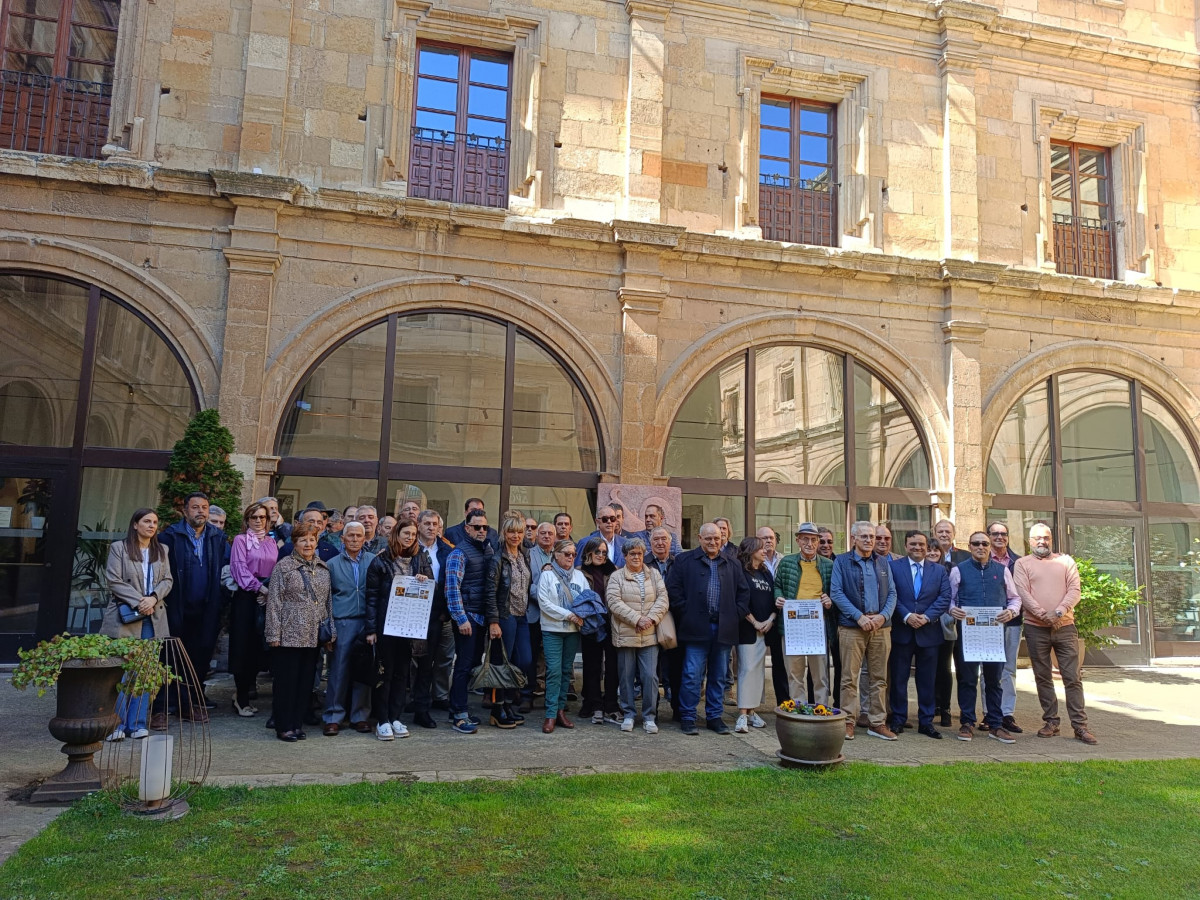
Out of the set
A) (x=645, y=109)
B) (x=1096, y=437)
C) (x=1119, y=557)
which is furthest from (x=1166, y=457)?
(x=645, y=109)

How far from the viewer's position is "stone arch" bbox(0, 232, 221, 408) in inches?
416

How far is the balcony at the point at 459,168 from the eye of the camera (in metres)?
11.9

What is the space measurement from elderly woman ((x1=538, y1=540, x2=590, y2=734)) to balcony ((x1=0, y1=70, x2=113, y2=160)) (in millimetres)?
8333

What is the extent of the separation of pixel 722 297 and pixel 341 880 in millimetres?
9916

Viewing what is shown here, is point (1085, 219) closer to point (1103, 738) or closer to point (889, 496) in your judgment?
point (889, 496)

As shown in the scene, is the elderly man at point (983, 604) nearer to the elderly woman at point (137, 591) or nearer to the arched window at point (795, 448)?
the arched window at point (795, 448)

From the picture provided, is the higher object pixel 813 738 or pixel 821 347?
pixel 821 347

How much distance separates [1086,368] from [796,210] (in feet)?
17.9

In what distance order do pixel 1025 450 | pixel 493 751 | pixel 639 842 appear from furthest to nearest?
1. pixel 1025 450
2. pixel 493 751
3. pixel 639 842

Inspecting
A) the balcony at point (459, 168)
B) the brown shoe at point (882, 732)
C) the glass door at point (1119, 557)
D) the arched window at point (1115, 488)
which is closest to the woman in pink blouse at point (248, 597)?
the brown shoe at point (882, 732)

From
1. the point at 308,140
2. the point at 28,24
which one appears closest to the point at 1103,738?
the point at 308,140

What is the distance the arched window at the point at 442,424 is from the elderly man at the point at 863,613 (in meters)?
4.65

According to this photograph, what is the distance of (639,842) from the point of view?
185 inches

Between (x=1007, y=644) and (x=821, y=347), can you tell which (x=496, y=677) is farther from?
(x=821, y=347)
